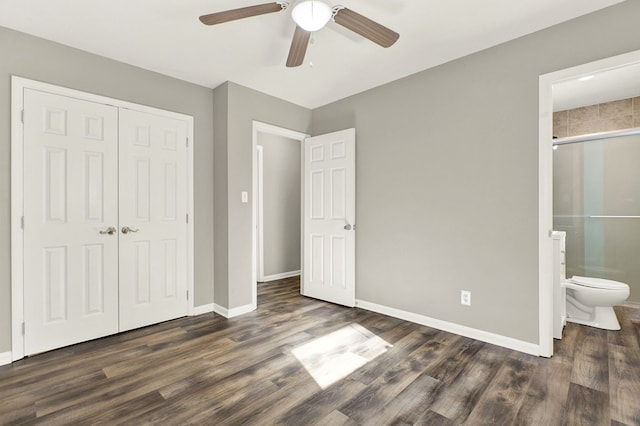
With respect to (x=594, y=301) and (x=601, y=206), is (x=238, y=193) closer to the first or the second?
(x=594, y=301)

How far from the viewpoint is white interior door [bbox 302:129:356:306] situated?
3.67 m

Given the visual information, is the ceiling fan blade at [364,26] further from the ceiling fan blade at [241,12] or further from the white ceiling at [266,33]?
the ceiling fan blade at [241,12]

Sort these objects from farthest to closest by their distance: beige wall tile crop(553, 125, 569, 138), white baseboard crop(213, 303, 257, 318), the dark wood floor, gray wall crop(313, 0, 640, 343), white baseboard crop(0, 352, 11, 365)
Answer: beige wall tile crop(553, 125, 569, 138)
white baseboard crop(213, 303, 257, 318)
gray wall crop(313, 0, 640, 343)
white baseboard crop(0, 352, 11, 365)
the dark wood floor

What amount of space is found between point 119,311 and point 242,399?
174 centimetres

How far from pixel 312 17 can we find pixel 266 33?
661mm

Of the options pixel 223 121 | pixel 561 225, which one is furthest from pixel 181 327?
pixel 561 225

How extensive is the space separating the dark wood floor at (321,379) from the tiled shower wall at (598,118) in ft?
7.92

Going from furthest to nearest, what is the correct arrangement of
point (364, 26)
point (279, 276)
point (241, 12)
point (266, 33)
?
point (279, 276) → point (266, 33) → point (364, 26) → point (241, 12)

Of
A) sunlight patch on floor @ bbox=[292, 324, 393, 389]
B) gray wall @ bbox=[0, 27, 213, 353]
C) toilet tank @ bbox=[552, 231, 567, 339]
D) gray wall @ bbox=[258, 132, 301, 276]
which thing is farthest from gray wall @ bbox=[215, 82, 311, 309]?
toilet tank @ bbox=[552, 231, 567, 339]

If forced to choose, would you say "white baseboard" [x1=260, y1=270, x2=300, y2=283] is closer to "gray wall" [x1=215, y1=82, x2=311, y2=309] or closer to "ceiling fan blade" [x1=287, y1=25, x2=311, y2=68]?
"gray wall" [x1=215, y1=82, x2=311, y2=309]

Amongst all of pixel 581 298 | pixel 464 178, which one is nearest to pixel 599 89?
pixel 464 178

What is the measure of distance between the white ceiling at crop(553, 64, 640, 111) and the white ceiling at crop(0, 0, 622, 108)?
108 centimetres

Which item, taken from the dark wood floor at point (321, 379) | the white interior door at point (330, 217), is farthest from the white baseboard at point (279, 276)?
the dark wood floor at point (321, 379)

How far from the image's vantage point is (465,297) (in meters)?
2.82
